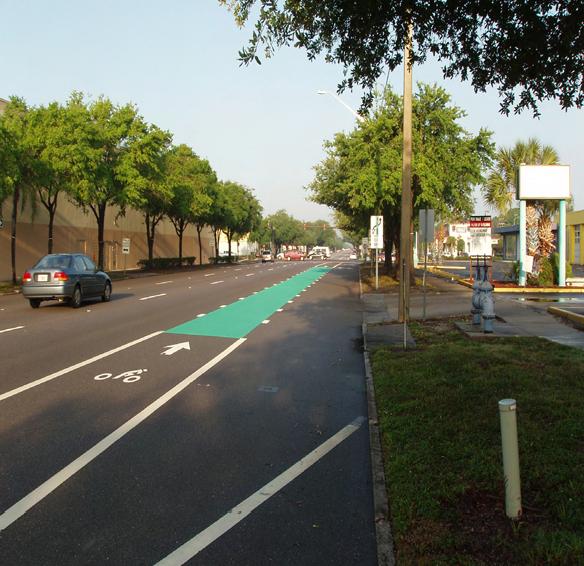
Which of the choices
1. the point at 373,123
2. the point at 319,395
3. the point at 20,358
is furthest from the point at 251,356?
the point at 373,123

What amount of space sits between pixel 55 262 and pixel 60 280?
1.11 metres

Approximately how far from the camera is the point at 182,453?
529 centimetres

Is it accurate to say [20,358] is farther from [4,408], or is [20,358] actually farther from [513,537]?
[513,537]

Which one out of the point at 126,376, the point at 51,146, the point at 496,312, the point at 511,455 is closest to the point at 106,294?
the point at 51,146

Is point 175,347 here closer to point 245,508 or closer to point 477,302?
point 477,302

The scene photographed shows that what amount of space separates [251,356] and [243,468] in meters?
5.40

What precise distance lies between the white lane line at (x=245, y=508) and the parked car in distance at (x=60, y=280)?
550 inches

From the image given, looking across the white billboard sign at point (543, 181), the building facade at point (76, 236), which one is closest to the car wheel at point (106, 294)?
the building facade at point (76, 236)

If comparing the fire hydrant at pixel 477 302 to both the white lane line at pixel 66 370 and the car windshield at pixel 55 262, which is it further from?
the car windshield at pixel 55 262

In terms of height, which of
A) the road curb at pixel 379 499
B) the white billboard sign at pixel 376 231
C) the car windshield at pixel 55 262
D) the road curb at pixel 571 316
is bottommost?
the road curb at pixel 379 499

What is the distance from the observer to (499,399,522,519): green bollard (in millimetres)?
3628

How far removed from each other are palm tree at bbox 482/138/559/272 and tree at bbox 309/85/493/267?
5.50 feet

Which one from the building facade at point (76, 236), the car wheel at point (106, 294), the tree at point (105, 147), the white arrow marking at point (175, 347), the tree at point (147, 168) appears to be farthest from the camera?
the building facade at point (76, 236)

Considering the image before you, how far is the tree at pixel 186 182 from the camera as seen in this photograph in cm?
4578
